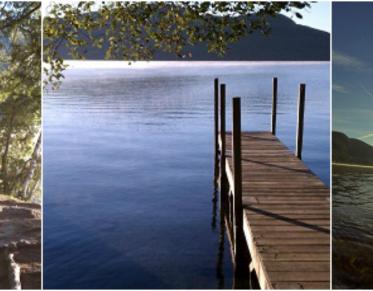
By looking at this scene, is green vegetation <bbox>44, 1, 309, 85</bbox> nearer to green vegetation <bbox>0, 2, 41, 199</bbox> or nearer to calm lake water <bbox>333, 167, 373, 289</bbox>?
green vegetation <bbox>0, 2, 41, 199</bbox>

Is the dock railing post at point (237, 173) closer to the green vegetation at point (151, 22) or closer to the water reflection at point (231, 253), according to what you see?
the water reflection at point (231, 253)

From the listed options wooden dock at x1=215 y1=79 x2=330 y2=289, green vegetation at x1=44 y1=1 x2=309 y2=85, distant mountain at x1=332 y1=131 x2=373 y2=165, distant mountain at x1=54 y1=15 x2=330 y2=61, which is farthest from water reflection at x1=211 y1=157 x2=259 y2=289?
distant mountain at x1=54 y1=15 x2=330 y2=61

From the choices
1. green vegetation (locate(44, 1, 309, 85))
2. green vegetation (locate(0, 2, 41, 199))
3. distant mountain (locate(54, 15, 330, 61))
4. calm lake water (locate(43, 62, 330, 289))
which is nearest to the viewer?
green vegetation (locate(44, 1, 309, 85))

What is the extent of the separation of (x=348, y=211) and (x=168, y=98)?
88.6 feet

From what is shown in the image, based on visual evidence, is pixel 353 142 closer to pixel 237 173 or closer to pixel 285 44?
pixel 237 173

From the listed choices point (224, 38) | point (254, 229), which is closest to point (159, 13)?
point (224, 38)

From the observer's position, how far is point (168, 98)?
3077 centimetres

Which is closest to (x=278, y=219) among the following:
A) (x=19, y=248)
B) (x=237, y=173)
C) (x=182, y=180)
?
(x=237, y=173)

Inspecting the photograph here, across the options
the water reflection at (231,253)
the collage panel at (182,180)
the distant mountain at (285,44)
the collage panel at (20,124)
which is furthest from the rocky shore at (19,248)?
the distant mountain at (285,44)

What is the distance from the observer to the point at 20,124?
353 inches

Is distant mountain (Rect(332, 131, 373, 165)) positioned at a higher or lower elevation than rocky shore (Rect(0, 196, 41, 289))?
higher

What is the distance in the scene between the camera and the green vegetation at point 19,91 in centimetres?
587

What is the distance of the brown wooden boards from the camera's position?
Result: 11.8ft

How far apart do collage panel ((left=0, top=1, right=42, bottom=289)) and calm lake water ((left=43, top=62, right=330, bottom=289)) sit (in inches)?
36.2
